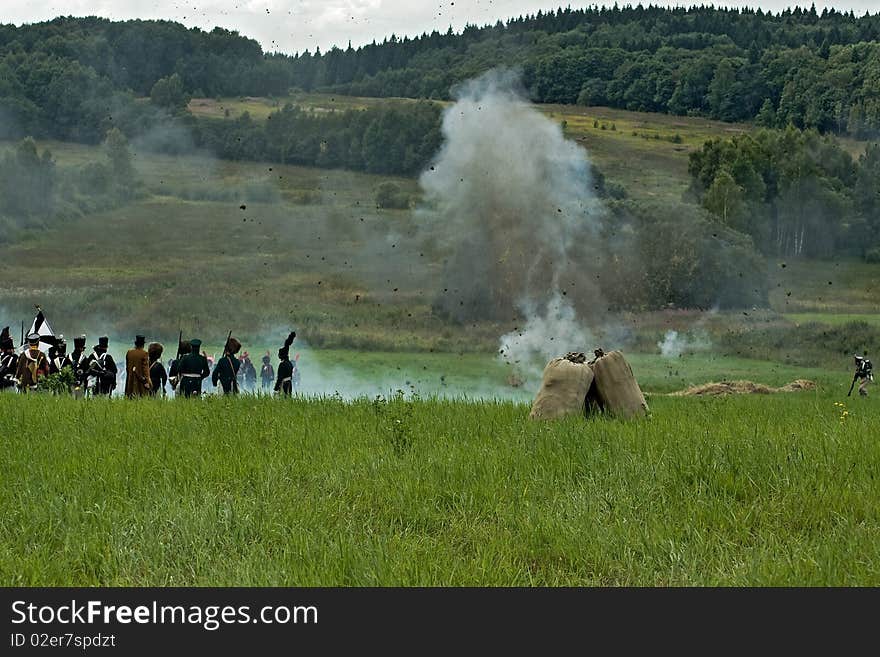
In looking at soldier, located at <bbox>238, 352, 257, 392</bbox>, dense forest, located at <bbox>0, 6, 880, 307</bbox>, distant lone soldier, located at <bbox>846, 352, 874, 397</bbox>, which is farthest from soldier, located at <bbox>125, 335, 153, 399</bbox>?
dense forest, located at <bbox>0, 6, 880, 307</bbox>

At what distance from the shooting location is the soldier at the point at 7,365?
24.8 m

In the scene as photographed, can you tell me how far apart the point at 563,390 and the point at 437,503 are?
18.5 feet

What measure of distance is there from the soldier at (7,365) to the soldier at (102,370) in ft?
6.11

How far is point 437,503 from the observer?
10820mm

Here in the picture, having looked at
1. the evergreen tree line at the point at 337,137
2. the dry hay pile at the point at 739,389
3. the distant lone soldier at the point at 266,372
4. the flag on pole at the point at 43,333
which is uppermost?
the evergreen tree line at the point at 337,137

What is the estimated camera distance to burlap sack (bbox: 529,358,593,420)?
16000 mm

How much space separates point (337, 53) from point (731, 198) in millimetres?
53666

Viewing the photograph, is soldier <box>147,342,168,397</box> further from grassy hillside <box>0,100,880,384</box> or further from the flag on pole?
grassy hillside <box>0,100,880,384</box>

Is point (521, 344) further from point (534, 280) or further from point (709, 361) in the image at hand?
point (709, 361)

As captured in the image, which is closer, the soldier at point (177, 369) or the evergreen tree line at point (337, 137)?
the soldier at point (177, 369)

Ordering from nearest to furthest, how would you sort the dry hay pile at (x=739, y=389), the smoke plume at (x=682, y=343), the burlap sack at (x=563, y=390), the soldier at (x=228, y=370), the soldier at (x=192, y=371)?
1. the burlap sack at (x=563, y=390)
2. the soldier at (x=192, y=371)
3. the soldier at (x=228, y=370)
4. the dry hay pile at (x=739, y=389)
5. the smoke plume at (x=682, y=343)

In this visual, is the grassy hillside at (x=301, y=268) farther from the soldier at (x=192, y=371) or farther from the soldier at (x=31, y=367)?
the soldier at (x=31, y=367)

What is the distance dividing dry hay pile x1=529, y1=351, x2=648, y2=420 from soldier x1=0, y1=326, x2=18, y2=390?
44.8 feet

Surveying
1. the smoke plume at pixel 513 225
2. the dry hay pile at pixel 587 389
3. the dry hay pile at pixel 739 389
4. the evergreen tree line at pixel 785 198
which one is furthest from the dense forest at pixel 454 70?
the dry hay pile at pixel 587 389
